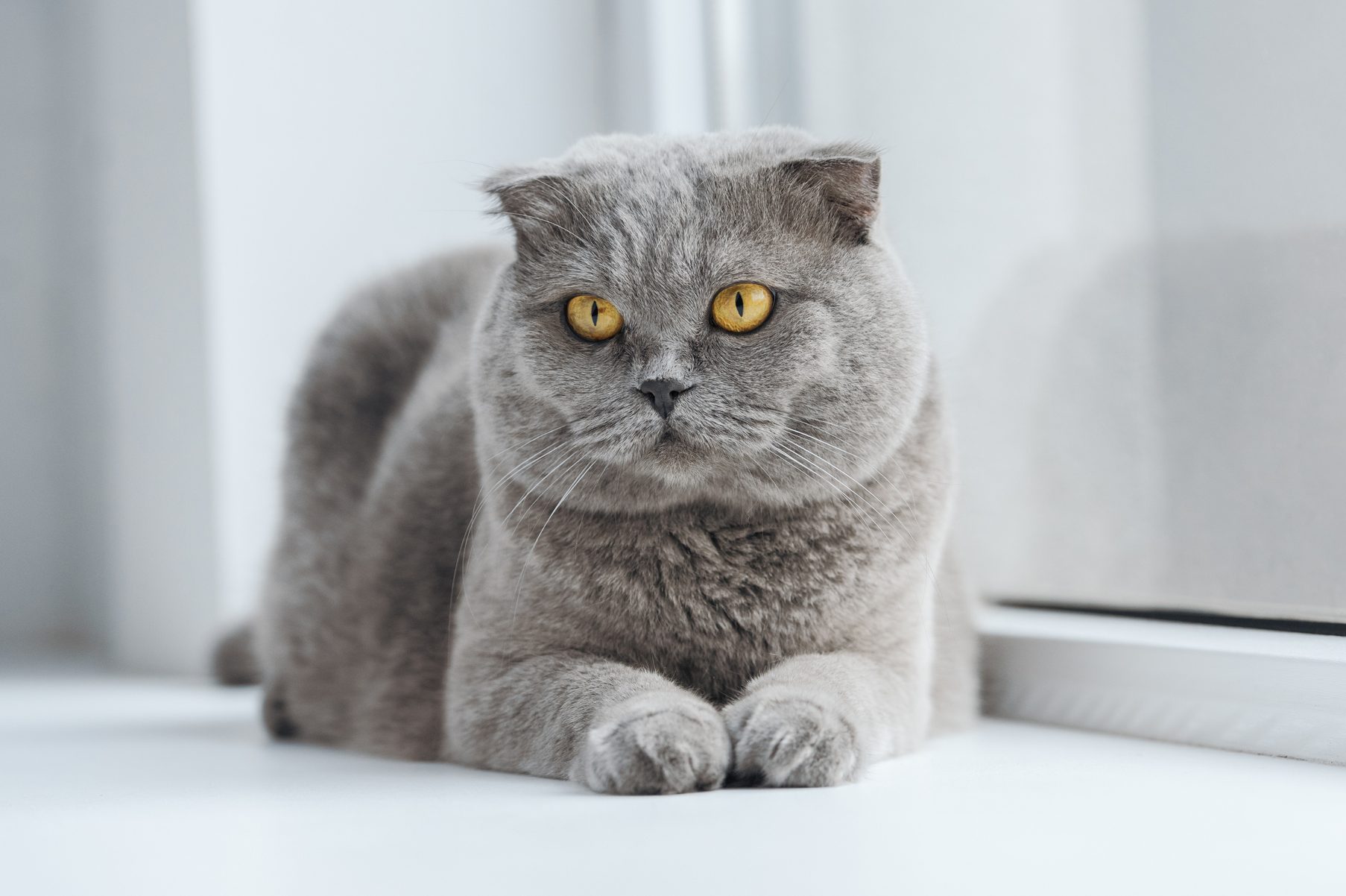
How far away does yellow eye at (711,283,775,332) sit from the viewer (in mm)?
1102

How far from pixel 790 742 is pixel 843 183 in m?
0.49

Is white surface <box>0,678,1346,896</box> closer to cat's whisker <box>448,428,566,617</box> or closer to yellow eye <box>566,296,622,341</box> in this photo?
cat's whisker <box>448,428,566,617</box>

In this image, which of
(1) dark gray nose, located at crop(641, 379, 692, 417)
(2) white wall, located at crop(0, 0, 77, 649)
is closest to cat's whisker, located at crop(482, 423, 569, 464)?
(1) dark gray nose, located at crop(641, 379, 692, 417)

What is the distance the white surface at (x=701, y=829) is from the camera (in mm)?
861

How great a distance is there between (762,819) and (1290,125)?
3.05 feet

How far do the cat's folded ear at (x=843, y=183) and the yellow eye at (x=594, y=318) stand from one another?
0.19 metres

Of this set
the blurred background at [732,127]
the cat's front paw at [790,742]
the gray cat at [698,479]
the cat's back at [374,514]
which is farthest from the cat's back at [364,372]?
the cat's front paw at [790,742]

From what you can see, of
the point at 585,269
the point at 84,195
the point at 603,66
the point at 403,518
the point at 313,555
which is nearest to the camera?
the point at 585,269

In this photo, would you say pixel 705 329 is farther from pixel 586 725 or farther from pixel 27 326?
pixel 27 326

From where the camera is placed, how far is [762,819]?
975mm

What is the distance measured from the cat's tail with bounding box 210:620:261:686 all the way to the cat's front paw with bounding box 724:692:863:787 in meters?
1.18

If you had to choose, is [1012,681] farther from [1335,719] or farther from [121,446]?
[121,446]

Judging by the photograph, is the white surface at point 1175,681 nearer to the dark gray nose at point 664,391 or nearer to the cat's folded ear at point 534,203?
the dark gray nose at point 664,391

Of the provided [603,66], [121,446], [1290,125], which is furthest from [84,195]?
[1290,125]
